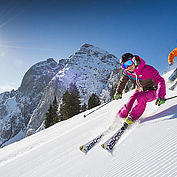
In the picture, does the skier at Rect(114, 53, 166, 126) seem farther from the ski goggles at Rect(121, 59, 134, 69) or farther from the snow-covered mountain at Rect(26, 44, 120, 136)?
the snow-covered mountain at Rect(26, 44, 120, 136)

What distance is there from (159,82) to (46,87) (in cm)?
8876

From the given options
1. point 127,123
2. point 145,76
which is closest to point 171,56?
point 145,76

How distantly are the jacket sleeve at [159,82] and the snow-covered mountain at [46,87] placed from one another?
5542 centimetres

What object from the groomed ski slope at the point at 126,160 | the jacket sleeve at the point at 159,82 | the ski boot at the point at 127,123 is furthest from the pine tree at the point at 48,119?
the jacket sleeve at the point at 159,82

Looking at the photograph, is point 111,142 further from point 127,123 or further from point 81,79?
point 81,79

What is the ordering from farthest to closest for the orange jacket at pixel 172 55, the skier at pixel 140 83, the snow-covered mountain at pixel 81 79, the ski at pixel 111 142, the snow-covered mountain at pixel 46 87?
the snow-covered mountain at pixel 46 87, the snow-covered mountain at pixel 81 79, the orange jacket at pixel 172 55, the skier at pixel 140 83, the ski at pixel 111 142

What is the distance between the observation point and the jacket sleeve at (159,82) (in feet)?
9.37

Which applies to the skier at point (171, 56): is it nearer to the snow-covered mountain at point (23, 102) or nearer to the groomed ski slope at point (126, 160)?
the groomed ski slope at point (126, 160)

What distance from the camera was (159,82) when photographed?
3043 mm

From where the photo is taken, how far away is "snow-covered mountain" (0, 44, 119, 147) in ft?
245

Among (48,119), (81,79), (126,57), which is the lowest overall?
(81,79)

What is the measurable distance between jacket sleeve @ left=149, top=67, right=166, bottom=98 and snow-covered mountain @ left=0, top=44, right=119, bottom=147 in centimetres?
5542

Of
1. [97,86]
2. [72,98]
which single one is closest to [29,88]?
[97,86]

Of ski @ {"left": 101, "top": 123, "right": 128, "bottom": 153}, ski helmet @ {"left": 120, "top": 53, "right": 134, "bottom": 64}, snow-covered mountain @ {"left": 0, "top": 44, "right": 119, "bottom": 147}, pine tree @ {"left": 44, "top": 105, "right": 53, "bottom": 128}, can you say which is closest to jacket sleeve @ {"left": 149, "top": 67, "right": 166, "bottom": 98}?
ski helmet @ {"left": 120, "top": 53, "right": 134, "bottom": 64}
